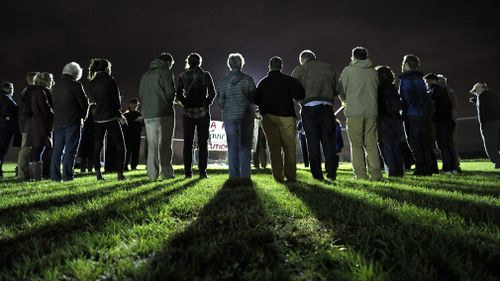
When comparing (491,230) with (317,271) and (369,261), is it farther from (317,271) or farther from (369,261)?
(317,271)

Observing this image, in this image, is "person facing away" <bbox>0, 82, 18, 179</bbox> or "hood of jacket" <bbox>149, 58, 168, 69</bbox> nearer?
"hood of jacket" <bbox>149, 58, 168, 69</bbox>

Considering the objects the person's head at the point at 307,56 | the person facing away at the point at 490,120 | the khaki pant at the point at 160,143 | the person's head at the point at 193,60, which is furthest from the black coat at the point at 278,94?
the person facing away at the point at 490,120

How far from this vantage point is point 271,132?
20.9ft

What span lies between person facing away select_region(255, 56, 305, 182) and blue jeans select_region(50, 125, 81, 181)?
3794 millimetres

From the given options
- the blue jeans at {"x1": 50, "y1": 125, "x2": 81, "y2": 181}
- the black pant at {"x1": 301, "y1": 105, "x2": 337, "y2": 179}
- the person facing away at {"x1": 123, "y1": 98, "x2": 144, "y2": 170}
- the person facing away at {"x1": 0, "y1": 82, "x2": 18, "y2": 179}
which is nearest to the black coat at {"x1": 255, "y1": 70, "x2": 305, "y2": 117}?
the black pant at {"x1": 301, "y1": 105, "x2": 337, "y2": 179}

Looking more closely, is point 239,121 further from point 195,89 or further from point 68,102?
point 68,102

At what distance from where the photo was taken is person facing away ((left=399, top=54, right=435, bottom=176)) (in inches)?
301

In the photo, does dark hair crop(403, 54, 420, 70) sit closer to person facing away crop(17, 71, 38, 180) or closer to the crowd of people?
the crowd of people

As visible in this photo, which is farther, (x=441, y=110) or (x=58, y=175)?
(x=441, y=110)

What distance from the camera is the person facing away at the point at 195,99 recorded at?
711cm

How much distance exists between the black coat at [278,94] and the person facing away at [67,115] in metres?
3.68

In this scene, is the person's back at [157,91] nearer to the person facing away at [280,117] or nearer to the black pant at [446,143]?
the person facing away at [280,117]

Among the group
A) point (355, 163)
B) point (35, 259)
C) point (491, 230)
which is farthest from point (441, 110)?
point (35, 259)

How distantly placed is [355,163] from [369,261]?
16.9 ft
